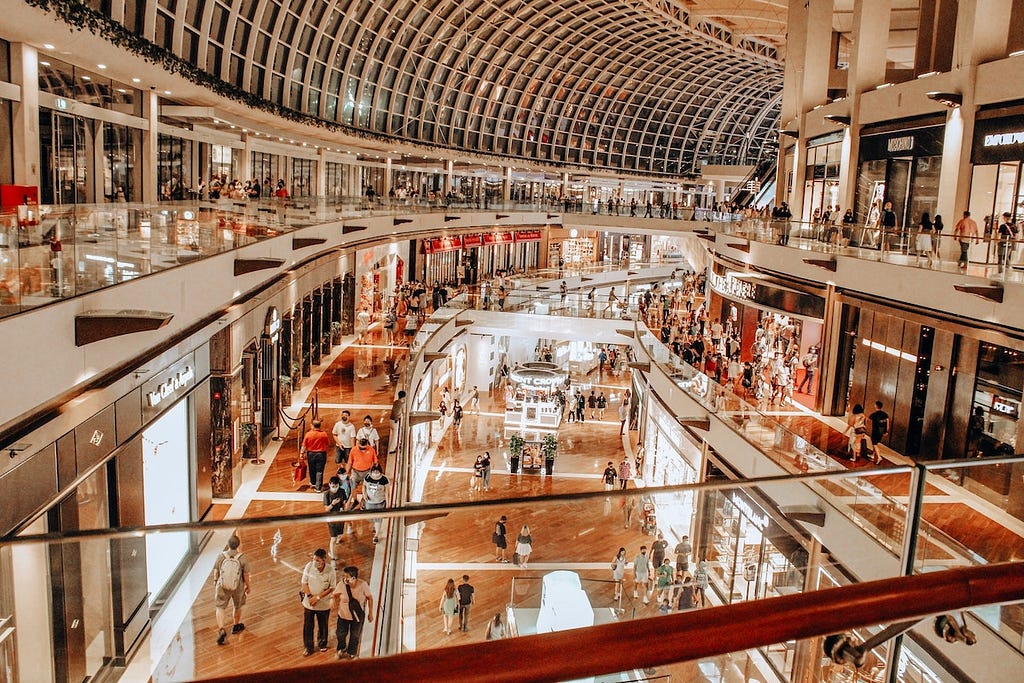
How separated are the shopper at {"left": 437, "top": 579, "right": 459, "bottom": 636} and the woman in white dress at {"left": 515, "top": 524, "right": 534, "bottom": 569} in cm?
47

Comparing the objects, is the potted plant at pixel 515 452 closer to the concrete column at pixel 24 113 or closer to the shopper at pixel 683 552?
the concrete column at pixel 24 113

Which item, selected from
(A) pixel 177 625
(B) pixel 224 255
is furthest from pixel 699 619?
(B) pixel 224 255

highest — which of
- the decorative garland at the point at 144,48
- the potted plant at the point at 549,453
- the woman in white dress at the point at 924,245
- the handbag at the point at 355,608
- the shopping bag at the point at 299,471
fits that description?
the decorative garland at the point at 144,48

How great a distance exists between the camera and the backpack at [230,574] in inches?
108

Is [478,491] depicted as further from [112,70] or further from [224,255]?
[112,70]

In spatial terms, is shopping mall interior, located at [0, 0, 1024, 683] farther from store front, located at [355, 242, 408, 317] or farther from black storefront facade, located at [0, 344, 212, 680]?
store front, located at [355, 242, 408, 317]

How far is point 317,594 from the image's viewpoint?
326cm

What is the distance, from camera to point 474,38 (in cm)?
4728

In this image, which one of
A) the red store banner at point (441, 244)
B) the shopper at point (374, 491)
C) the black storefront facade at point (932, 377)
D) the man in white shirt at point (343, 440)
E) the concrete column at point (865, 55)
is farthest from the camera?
the red store banner at point (441, 244)

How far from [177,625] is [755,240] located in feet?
72.5

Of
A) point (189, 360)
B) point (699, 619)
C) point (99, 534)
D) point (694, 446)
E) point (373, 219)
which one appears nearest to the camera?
point (699, 619)

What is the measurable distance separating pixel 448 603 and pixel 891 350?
15.5m

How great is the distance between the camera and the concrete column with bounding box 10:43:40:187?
45.4ft

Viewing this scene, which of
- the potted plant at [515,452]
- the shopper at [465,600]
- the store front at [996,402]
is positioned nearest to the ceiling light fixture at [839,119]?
the store front at [996,402]
